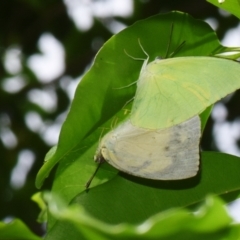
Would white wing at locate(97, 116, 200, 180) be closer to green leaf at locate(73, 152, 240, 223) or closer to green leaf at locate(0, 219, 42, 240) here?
green leaf at locate(73, 152, 240, 223)

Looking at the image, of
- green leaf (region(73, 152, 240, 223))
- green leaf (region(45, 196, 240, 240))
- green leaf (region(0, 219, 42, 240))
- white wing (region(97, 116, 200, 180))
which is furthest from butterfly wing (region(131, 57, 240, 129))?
green leaf (region(45, 196, 240, 240))

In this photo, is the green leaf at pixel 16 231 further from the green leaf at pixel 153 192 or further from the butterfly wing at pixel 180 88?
the butterfly wing at pixel 180 88

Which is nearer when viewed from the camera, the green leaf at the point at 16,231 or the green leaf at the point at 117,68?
the green leaf at the point at 16,231

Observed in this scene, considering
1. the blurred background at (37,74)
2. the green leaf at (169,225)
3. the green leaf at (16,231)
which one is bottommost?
the blurred background at (37,74)

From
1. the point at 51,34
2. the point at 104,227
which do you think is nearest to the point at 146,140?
the point at 104,227

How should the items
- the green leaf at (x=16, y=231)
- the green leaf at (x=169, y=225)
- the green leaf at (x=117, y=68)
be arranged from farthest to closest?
the green leaf at (x=117, y=68)
the green leaf at (x=16, y=231)
the green leaf at (x=169, y=225)

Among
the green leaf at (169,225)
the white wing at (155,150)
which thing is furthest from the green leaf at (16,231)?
the white wing at (155,150)

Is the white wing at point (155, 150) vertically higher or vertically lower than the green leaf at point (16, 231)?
lower

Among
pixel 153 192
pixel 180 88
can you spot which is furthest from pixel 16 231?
pixel 180 88
